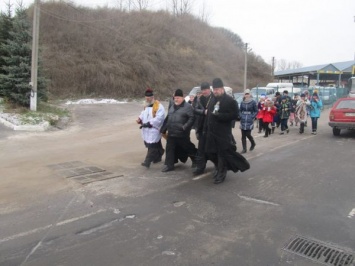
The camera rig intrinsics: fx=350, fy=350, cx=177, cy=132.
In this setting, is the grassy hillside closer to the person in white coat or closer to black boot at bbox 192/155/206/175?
the person in white coat

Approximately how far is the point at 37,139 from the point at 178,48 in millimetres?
36373

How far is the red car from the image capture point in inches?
493

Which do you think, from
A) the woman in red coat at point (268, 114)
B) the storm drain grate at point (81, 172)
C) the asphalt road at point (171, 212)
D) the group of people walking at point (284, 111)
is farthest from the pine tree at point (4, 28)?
the woman in red coat at point (268, 114)

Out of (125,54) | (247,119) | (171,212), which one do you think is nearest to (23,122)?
(247,119)

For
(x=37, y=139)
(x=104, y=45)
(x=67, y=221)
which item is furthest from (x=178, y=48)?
(x=67, y=221)

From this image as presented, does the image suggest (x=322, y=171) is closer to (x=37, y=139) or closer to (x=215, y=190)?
(x=215, y=190)

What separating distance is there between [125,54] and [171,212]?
3475cm

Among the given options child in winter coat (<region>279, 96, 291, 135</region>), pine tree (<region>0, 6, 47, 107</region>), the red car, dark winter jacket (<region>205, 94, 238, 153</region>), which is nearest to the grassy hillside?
pine tree (<region>0, 6, 47, 107</region>)

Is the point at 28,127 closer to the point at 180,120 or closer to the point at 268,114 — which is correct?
the point at 180,120

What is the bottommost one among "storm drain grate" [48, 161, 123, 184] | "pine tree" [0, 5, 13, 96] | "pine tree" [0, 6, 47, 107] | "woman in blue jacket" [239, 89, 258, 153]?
"storm drain grate" [48, 161, 123, 184]

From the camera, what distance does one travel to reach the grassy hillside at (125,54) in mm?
32906

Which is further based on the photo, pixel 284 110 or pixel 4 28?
pixel 4 28

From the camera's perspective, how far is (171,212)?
505cm

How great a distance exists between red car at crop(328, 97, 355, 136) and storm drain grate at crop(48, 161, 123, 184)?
9.11 metres
